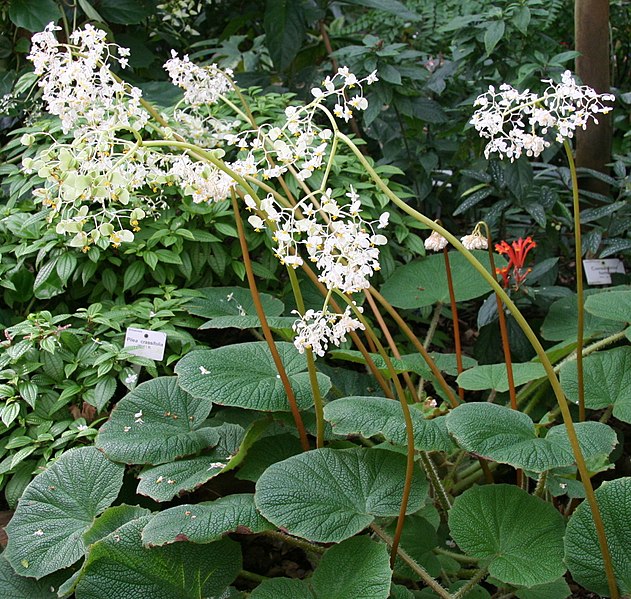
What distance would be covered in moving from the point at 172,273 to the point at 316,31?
175 cm

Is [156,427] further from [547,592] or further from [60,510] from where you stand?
[547,592]

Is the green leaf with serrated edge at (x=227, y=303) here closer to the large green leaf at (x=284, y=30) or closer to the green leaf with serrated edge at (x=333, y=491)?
the green leaf with serrated edge at (x=333, y=491)

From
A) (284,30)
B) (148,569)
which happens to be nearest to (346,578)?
(148,569)

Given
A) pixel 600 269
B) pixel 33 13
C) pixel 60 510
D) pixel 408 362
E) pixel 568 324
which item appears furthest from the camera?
pixel 33 13

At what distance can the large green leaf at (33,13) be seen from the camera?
105 inches

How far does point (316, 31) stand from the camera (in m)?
3.42

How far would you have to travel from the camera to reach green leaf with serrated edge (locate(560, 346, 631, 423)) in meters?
1.75

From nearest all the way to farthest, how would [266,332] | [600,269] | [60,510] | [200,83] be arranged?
[266,332], [60,510], [200,83], [600,269]

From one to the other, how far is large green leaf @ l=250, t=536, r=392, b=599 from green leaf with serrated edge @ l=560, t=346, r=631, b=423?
0.67m

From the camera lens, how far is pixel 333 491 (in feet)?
4.76

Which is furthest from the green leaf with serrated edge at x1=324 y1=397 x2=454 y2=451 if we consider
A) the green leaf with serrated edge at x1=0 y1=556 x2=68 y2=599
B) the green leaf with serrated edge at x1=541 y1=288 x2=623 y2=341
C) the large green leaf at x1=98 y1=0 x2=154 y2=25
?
the large green leaf at x1=98 y1=0 x2=154 y2=25

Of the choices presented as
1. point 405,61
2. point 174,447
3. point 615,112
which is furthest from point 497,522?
point 615,112

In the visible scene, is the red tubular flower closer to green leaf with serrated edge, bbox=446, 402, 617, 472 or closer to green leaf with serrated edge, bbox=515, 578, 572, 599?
green leaf with serrated edge, bbox=446, 402, 617, 472

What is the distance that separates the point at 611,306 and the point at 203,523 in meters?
1.20
